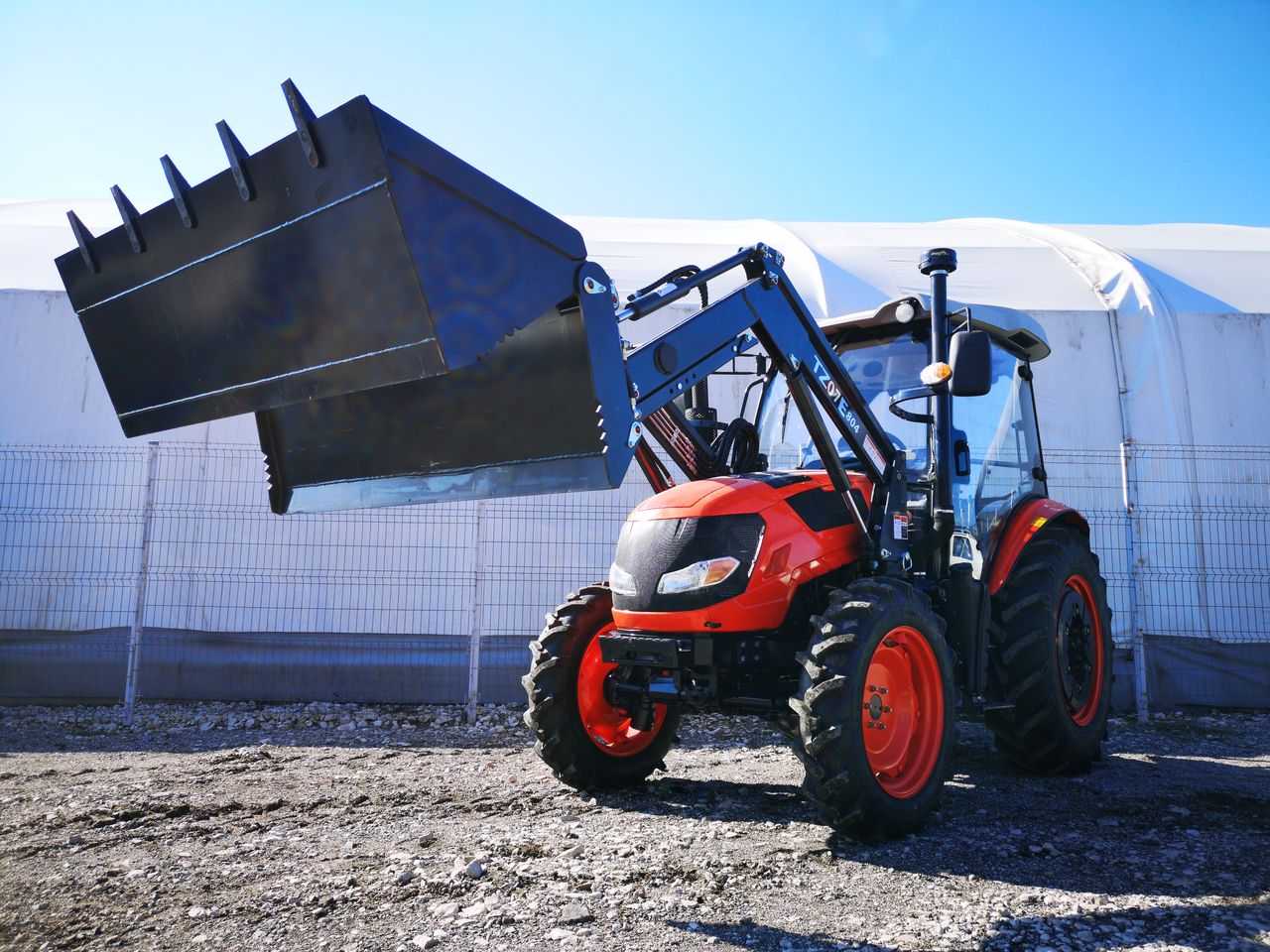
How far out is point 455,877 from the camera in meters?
3.16

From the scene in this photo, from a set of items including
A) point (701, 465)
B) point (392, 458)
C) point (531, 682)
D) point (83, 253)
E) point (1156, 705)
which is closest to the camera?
point (83, 253)

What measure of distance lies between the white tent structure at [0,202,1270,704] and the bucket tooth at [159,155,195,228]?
502 cm

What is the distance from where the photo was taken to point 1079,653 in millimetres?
5223

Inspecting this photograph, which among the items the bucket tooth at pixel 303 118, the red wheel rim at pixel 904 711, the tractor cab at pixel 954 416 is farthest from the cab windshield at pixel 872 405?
the bucket tooth at pixel 303 118

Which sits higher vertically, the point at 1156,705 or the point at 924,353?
the point at 924,353

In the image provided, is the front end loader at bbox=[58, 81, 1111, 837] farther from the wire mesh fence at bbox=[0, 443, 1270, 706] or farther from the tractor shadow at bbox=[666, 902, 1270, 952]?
the wire mesh fence at bbox=[0, 443, 1270, 706]

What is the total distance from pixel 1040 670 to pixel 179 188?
4.54m

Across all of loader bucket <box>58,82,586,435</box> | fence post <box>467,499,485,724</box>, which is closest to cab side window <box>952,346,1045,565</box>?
loader bucket <box>58,82,586,435</box>

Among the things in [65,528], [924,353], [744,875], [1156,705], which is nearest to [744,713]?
[744,875]

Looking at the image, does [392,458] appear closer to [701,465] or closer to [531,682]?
[531,682]

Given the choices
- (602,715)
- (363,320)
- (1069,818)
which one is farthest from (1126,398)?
(363,320)

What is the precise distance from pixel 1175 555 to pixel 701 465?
579 cm

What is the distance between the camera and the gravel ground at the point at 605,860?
2.73 m

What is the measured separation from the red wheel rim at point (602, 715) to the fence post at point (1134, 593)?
16.6 feet
